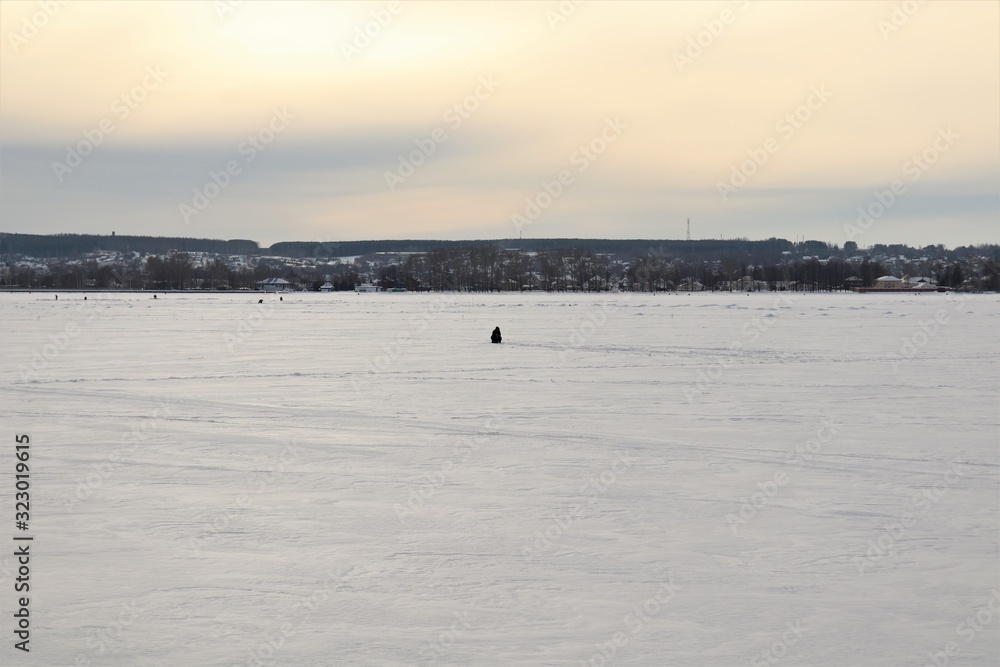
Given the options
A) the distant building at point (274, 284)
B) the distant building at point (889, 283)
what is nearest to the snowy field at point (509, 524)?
the distant building at point (889, 283)

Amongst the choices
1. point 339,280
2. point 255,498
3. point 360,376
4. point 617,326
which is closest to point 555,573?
point 255,498

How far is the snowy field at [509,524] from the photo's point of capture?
4.80m

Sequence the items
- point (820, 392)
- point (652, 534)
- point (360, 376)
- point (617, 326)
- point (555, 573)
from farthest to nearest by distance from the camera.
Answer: point (617, 326) < point (360, 376) < point (820, 392) < point (652, 534) < point (555, 573)

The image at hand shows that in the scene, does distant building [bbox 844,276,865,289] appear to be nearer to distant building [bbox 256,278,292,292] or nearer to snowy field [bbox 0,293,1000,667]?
distant building [bbox 256,278,292,292]

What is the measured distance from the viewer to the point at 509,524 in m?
6.90

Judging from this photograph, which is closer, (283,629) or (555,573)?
(283,629)

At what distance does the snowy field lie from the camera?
4797 millimetres

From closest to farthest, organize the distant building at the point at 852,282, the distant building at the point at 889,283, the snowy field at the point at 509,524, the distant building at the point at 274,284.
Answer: the snowy field at the point at 509,524, the distant building at the point at 889,283, the distant building at the point at 852,282, the distant building at the point at 274,284

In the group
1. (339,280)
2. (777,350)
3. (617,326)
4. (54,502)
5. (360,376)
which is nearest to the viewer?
(54,502)

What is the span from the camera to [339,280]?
171625mm

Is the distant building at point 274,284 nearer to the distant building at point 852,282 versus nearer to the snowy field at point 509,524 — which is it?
the distant building at point 852,282

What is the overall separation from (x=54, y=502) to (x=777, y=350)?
19083 millimetres

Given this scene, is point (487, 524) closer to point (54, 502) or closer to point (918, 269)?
point (54, 502)

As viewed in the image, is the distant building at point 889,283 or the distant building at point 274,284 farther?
the distant building at point 274,284
